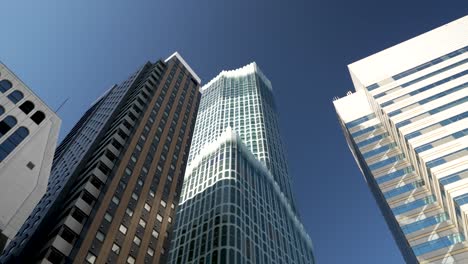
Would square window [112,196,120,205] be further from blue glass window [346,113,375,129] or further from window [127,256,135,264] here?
blue glass window [346,113,375,129]

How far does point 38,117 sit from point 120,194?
56.4ft

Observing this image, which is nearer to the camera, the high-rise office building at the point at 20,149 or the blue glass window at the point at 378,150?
the high-rise office building at the point at 20,149

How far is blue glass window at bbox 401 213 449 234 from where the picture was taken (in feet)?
178

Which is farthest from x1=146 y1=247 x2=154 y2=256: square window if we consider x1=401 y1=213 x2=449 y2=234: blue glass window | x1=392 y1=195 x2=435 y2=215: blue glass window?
x1=392 y1=195 x2=435 y2=215: blue glass window

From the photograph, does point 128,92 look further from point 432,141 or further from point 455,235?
point 455,235

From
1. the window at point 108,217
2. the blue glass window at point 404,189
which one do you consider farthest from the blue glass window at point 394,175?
the window at point 108,217

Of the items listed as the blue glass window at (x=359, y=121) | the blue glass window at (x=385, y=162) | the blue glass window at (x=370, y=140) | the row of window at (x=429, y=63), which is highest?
the row of window at (x=429, y=63)

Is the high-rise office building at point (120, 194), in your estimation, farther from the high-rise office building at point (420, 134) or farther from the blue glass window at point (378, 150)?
the high-rise office building at point (420, 134)

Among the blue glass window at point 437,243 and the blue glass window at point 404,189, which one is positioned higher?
the blue glass window at point 404,189

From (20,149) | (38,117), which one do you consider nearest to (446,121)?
(38,117)

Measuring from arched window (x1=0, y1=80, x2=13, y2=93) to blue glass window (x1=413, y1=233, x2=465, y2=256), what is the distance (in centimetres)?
5960

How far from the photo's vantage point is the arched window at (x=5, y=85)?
46156 millimetres

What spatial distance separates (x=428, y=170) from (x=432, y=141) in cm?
516

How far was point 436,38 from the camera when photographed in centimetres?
7688
